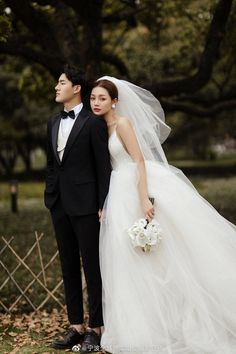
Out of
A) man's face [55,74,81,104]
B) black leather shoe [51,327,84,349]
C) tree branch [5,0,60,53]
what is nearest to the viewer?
man's face [55,74,81,104]

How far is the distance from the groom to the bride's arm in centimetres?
15

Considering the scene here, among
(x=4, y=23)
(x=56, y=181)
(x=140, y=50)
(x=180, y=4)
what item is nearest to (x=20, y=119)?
(x=140, y=50)

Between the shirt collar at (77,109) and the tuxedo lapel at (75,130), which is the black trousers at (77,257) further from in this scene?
the shirt collar at (77,109)

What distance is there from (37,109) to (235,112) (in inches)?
351

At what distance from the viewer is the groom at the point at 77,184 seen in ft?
15.3

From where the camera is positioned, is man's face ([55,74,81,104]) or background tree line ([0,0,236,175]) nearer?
man's face ([55,74,81,104])

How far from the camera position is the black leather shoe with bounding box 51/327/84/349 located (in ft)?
16.1

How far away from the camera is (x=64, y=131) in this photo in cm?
477

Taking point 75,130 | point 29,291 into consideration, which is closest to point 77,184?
point 75,130

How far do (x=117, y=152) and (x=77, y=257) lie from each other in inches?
39.4

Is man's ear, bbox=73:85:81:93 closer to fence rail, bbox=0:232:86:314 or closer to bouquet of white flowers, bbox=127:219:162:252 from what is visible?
bouquet of white flowers, bbox=127:219:162:252

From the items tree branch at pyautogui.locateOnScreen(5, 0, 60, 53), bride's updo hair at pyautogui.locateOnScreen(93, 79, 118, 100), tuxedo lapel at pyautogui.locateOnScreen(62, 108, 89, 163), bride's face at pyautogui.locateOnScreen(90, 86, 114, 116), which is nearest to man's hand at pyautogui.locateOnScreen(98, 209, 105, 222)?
tuxedo lapel at pyautogui.locateOnScreen(62, 108, 89, 163)

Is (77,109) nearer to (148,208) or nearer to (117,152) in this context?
(117,152)

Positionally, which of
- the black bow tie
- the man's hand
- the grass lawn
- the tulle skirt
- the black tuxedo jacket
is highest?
the black bow tie
